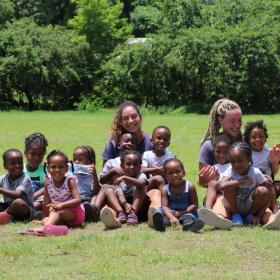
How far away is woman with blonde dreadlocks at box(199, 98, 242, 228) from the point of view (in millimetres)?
6359

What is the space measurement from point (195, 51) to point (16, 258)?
80.0 feet

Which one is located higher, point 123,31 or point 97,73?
point 123,31

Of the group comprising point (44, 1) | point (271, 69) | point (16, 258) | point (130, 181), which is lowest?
point (16, 258)

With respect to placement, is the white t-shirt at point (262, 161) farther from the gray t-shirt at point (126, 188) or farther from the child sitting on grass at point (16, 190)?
the child sitting on grass at point (16, 190)

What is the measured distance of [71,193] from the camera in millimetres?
6324

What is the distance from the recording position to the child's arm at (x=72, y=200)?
611 cm

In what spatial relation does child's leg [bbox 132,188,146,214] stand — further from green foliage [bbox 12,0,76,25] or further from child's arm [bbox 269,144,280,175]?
green foliage [bbox 12,0,76,25]

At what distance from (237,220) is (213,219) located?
42cm

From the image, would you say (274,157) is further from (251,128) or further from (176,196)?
(176,196)

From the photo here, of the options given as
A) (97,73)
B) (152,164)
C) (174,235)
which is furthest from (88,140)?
(97,73)

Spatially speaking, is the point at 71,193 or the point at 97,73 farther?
the point at 97,73

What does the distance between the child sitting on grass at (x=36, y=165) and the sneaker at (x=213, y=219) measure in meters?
1.87

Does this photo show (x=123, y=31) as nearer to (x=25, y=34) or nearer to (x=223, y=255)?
(x=25, y=34)

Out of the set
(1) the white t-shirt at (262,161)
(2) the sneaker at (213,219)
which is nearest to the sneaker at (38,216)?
(2) the sneaker at (213,219)
